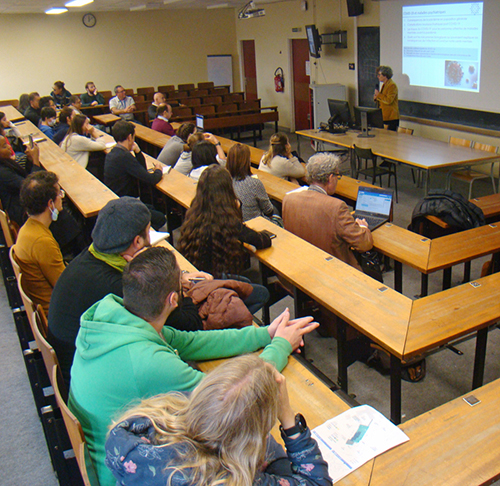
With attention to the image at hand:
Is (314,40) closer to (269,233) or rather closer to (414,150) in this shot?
(414,150)

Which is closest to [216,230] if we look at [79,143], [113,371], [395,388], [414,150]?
[395,388]

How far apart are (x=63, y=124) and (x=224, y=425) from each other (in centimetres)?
621

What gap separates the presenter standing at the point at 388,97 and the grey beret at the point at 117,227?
6.40 m

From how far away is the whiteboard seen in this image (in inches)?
552

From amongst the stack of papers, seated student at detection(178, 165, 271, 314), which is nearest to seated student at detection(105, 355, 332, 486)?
the stack of papers

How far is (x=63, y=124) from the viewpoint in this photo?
639 cm

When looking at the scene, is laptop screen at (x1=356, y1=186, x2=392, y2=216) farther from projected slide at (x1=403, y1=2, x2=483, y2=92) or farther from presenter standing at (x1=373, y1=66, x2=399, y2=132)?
presenter standing at (x1=373, y1=66, x2=399, y2=132)

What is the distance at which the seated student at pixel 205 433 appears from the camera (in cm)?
100

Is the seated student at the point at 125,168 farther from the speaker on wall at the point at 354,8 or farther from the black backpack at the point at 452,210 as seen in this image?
the speaker on wall at the point at 354,8

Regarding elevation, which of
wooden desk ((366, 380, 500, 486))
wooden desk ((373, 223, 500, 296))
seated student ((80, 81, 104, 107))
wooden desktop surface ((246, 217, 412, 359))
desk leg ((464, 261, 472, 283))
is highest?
seated student ((80, 81, 104, 107))

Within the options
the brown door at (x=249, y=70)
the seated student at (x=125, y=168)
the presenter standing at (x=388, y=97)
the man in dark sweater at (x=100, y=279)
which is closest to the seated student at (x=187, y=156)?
the seated student at (x=125, y=168)

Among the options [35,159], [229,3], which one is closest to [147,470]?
[35,159]

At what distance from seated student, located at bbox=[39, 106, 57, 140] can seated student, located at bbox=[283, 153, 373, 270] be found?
4.82 m

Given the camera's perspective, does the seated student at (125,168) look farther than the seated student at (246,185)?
Yes
